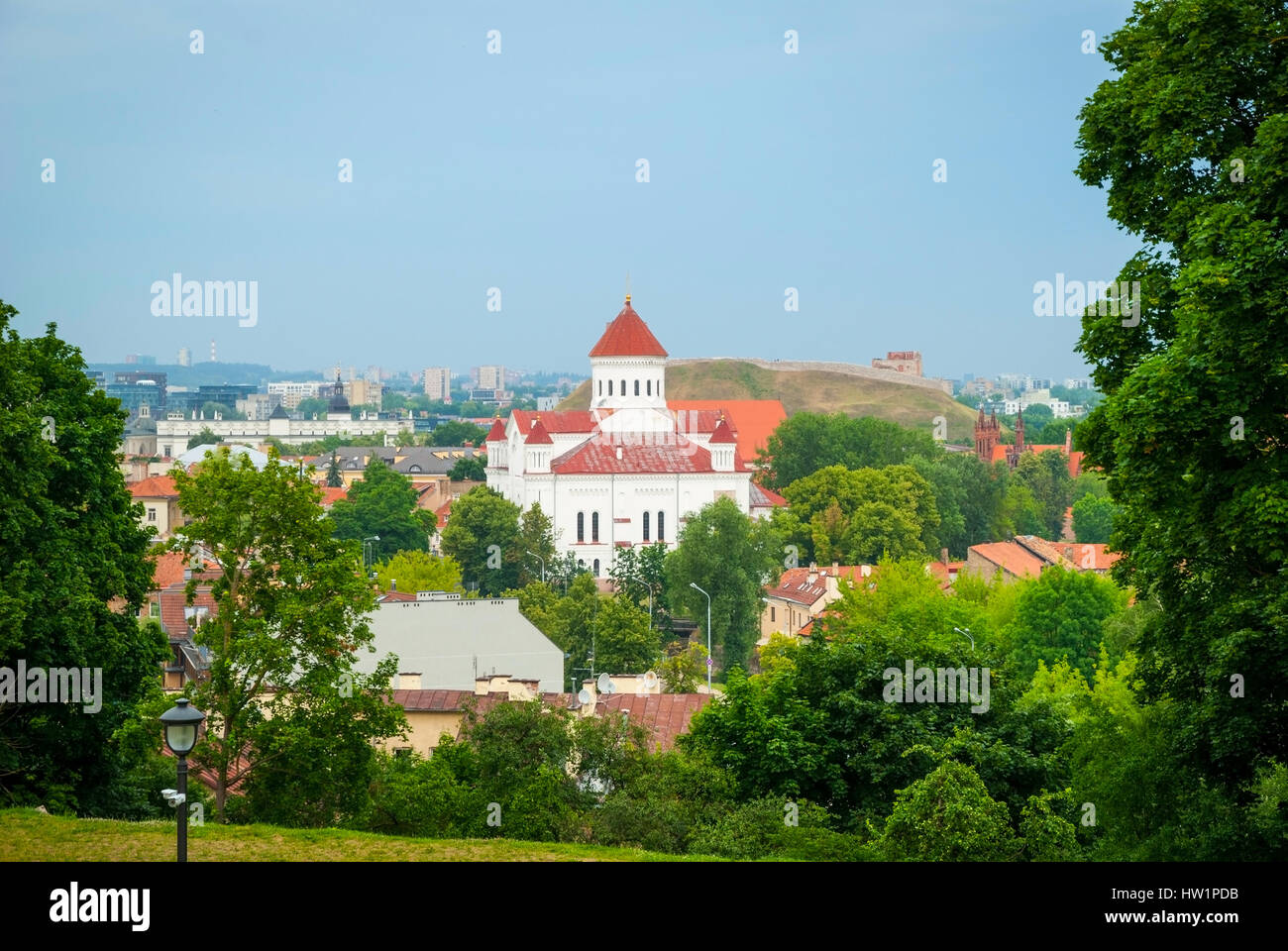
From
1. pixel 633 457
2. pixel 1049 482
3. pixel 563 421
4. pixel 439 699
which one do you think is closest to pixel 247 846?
pixel 439 699

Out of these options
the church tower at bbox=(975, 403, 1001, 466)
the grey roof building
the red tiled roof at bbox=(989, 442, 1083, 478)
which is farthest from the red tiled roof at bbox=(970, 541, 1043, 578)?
the church tower at bbox=(975, 403, 1001, 466)

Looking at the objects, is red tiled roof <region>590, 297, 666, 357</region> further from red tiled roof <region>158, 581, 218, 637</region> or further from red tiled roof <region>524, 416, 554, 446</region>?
red tiled roof <region>158, 581, 218, 637</region>

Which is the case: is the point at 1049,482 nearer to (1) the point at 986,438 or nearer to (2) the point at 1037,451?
(1) the point at 986,438

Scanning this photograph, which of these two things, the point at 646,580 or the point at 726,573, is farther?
the point at 646,580

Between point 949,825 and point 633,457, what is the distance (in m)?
80.2

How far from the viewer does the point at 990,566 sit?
79812 millimetres

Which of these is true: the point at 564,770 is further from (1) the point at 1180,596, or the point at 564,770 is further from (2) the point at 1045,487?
(2) the point at 1045,487

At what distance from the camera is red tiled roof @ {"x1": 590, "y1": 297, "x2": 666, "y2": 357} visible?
11025 cm

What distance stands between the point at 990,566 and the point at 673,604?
19.8 meters

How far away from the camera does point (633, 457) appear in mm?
99312

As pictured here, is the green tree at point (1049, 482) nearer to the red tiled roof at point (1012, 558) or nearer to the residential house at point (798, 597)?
the red tiled roof at point (1012, 558)

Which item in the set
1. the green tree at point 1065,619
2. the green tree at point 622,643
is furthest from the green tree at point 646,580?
the green tree at point 1065,619

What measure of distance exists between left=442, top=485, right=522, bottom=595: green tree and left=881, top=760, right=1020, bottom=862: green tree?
63.2 m
